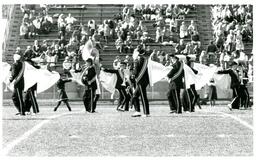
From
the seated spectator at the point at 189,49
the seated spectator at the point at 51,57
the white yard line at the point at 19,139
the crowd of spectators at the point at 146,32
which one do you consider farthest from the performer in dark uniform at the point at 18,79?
the seated spectator at the point at 189,49

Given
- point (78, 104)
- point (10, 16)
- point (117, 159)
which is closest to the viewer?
point (117, 159)

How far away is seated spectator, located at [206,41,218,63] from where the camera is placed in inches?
1388

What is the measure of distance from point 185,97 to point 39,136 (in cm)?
1057

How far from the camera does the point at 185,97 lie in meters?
25.2

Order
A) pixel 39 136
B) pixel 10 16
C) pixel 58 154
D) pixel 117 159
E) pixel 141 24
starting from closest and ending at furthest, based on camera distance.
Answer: pixel 117 159 < pixel 58 154 < pixel 39 136 < pixel 141 24 < pixel 10 16

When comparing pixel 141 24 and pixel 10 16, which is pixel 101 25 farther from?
pixel 10 16

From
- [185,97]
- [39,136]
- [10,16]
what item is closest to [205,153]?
[39,136]

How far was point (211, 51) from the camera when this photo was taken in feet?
117

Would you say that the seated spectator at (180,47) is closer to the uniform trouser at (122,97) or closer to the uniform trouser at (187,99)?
the uniform trouser at (122,97)

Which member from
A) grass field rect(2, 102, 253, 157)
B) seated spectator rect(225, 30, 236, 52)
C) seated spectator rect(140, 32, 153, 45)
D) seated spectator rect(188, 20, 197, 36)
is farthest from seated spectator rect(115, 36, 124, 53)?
grass field rect(2, 102, 253, 157)

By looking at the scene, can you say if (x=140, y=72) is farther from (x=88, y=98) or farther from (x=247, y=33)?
(x=247, y=33)

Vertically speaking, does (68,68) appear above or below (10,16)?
below

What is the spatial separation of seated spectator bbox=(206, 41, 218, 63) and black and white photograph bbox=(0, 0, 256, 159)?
0.05 metres

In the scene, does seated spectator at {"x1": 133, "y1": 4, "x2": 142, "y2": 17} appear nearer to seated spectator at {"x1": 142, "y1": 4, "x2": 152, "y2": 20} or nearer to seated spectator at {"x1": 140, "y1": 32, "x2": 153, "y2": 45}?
seated spectator at {"x1": 142, "y1": 4, "x2": 152, "y2": 20}
